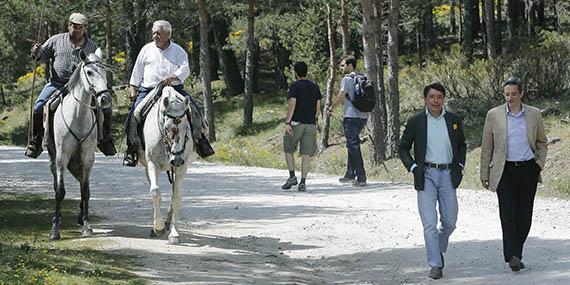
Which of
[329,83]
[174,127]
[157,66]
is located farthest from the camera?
[329,83]

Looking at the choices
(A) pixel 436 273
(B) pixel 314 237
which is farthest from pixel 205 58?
(A) pixel 436 273

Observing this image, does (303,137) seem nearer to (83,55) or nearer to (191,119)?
(191,119)

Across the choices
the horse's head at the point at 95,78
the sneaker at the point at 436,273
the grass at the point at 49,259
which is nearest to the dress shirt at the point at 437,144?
the sneaker at the point at 436,273

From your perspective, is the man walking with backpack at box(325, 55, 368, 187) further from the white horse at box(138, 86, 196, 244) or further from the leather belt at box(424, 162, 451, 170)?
the leather belt at box(424, 162, 451, 170)

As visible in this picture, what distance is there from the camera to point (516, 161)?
33.6 ft

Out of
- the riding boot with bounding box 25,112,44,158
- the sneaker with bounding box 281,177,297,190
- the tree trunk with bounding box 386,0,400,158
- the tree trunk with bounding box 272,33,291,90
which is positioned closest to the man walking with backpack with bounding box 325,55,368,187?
the sneaker with bounding box 281,177,297,190

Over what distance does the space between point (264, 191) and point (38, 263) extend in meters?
9.39

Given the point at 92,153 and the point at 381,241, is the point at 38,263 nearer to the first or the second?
the point at 92,153

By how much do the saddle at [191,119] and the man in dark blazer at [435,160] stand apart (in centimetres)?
354

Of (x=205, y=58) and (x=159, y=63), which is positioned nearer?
(x=159, y=63)

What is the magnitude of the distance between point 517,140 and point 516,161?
23 centimetres

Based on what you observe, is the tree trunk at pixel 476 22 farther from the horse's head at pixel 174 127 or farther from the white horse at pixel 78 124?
the horse's head at pixel 174 127

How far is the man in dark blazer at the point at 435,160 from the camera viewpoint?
10070 millimetres

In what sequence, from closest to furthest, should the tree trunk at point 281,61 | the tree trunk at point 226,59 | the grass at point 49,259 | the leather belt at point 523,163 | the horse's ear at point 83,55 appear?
1. the grass at point 49,259
2. the leather belt at point 523,163
3. the horse's ear at point 83,55
4. the tree trunk at point 226,59
5. the tree trunk at point 281,61
